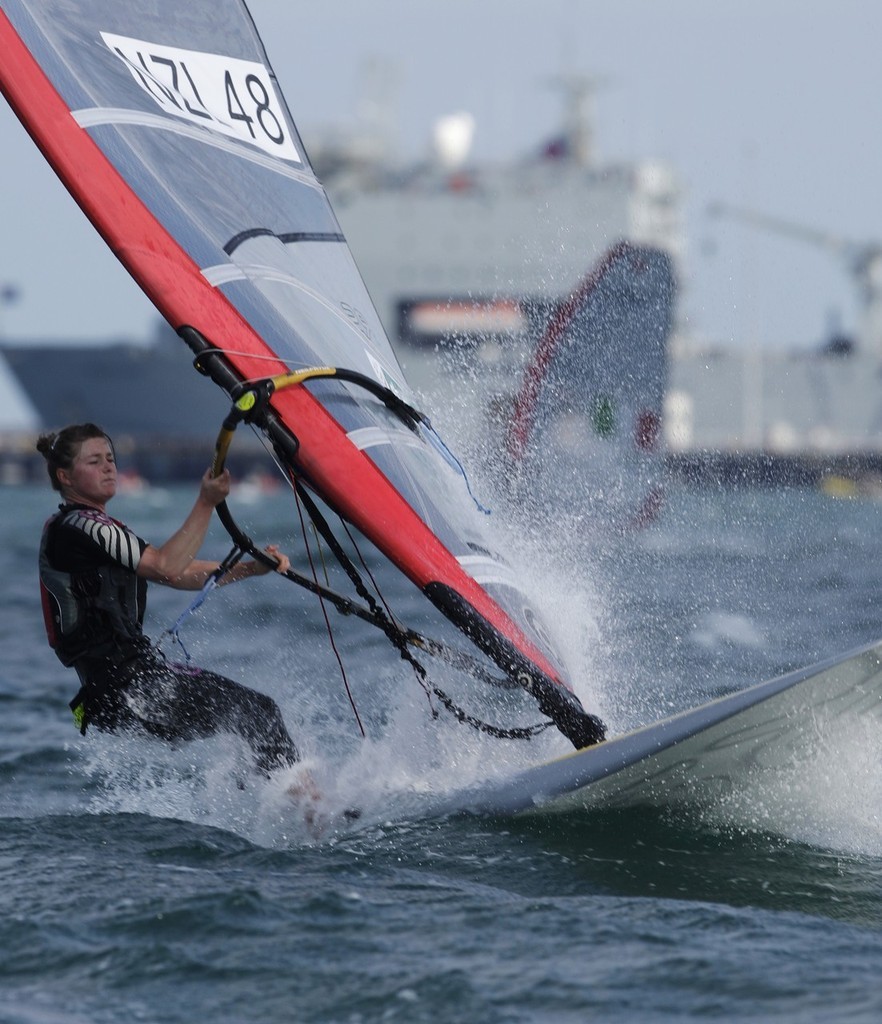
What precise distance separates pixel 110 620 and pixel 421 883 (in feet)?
3.50

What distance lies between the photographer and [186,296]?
3.93 meters

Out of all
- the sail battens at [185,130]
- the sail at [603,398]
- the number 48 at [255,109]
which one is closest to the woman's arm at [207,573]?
the sail battens at [185,130]

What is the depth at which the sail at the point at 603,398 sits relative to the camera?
32.8 feet

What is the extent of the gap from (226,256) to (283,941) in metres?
1.96

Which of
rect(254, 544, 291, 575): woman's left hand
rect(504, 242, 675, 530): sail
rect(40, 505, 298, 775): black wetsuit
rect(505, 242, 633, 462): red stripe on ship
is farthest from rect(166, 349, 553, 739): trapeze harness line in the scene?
rect(505, 242, 633, 462): red stripe on ship

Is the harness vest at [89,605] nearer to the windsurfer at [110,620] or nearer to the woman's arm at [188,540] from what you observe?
the windsurfer at [110,620]

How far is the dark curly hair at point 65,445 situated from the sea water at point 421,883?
89 centimetres

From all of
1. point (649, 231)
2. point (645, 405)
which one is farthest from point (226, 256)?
point (649, 231)

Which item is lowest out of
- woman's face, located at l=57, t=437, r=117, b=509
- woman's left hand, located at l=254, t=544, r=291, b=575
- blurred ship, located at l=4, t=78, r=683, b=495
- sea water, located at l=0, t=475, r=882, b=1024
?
sea water, located at l=0, t=475, r=882, b=1024

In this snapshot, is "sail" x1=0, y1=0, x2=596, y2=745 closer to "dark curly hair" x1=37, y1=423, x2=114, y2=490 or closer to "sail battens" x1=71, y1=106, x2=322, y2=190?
"sail battens" x1=71, y1=106, x2=322, y2=190

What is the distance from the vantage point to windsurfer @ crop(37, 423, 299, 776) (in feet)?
12.4

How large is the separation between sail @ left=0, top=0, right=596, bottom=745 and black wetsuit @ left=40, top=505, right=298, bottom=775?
543 millimetres

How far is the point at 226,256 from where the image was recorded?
13.7 ft

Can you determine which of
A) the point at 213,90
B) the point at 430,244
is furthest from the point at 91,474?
the point at 430,244
